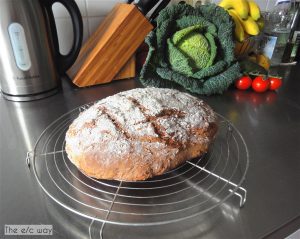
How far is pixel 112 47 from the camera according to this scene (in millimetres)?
868

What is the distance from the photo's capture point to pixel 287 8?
1.17m

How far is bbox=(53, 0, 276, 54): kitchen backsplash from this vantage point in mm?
977

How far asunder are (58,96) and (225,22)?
629 mm

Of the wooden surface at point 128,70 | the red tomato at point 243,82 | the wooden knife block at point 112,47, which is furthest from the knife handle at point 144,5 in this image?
the red tomato at point 243,82

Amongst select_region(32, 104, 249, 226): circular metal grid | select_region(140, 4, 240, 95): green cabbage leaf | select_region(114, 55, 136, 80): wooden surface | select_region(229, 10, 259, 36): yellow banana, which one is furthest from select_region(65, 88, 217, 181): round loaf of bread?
select_region(229, 10, 259, 36): yellow banana

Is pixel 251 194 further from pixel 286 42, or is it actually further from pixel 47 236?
pixel 286 42

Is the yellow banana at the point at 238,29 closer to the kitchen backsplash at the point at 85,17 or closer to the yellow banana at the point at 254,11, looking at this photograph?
the yellow banana at the point at 254,11

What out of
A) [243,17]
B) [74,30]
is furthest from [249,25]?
[74,30]

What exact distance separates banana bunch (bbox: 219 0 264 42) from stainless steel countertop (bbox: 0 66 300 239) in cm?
23

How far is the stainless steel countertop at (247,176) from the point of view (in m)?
0.42

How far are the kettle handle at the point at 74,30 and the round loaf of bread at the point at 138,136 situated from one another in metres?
0.36

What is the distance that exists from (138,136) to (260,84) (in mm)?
590

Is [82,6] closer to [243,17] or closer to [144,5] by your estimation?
[144,5]

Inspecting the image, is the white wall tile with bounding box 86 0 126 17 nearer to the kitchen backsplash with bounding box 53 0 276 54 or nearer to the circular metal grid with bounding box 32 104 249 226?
the kitchen backsplash with bounding box 53 0 276 54
